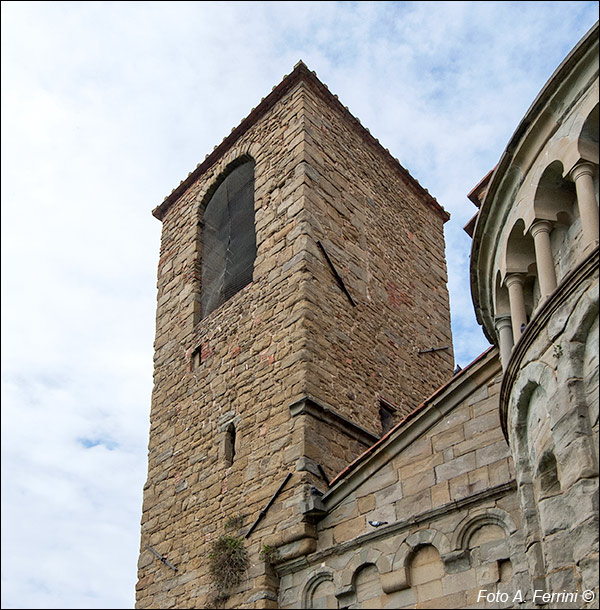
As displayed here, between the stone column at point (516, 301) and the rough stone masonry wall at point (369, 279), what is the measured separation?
3827 mm

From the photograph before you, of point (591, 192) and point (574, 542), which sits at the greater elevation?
point (591, 192)

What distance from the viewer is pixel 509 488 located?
784 centimetres

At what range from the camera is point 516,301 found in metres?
7.21

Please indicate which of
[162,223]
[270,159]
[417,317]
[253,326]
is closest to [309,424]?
[253,326]

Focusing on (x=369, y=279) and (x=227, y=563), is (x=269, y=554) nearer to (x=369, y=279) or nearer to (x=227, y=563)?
(x=227, y=563)

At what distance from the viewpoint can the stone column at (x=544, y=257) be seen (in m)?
6.62

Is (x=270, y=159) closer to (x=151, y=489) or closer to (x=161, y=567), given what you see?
(x=151, y=489)

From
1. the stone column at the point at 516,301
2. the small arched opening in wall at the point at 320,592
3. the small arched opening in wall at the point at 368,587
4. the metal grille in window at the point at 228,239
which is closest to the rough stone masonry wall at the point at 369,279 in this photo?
the metal grille in window at the point at 228,239

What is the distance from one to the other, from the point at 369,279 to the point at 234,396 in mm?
2824

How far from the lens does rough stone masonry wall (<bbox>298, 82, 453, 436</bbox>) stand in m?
11.3

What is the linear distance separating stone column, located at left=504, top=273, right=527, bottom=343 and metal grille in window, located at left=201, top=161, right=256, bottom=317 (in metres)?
5.83

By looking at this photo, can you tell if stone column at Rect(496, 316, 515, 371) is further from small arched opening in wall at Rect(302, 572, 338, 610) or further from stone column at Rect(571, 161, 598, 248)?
small arched opening in wall at Rect(302, 572, 338, 610)

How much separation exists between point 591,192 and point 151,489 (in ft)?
25.8

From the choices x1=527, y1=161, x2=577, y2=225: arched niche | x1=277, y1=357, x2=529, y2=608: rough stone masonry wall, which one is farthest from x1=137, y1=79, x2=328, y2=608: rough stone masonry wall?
x1=527, y1=161, x2=577, y2=225: arched niche
